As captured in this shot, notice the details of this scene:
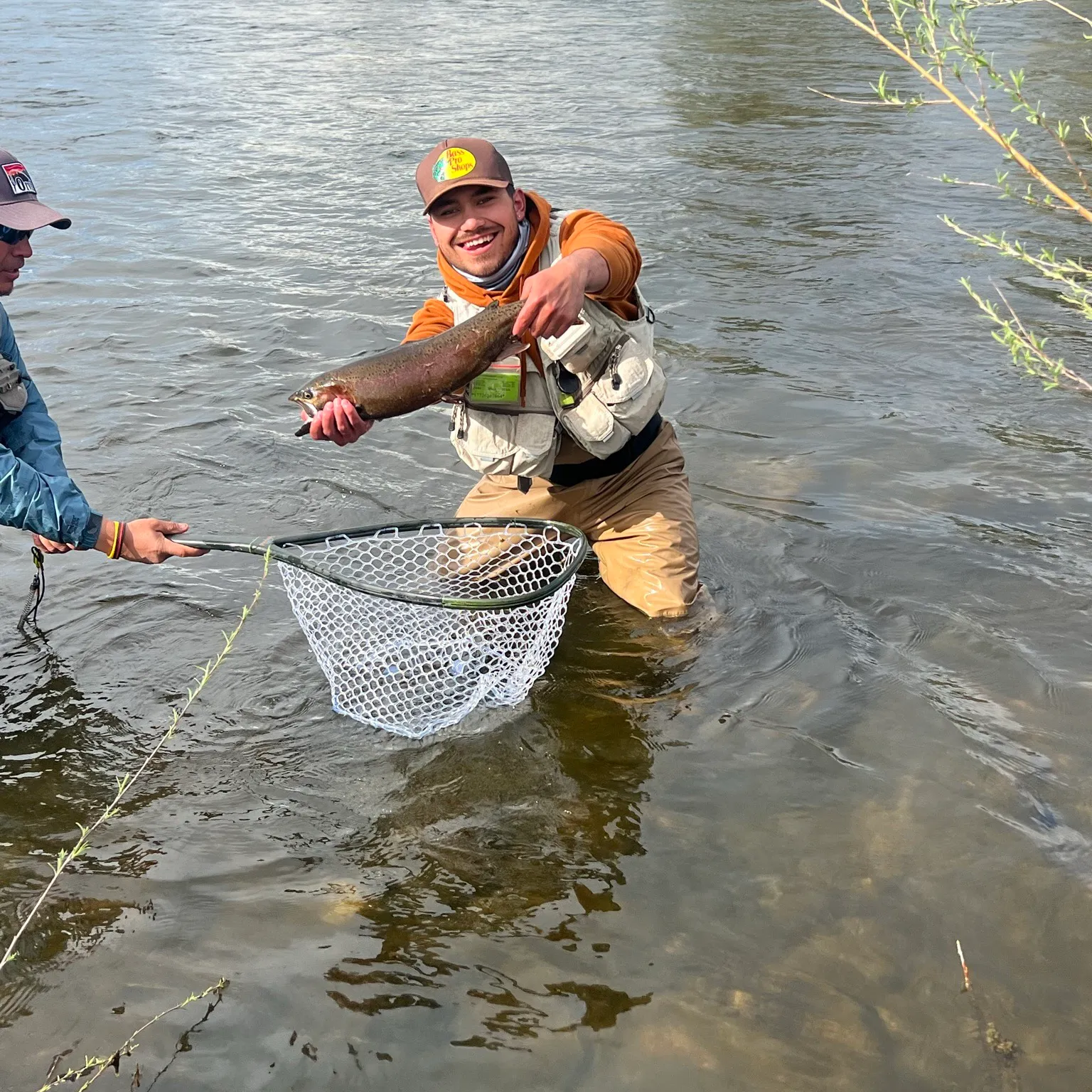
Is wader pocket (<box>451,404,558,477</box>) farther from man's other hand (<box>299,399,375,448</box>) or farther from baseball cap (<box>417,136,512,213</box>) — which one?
baseball cap (<box>417,136,512,213</box>)

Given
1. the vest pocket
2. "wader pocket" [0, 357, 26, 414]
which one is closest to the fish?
the vest pocket

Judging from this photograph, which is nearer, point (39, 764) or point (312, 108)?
point (39, 764)

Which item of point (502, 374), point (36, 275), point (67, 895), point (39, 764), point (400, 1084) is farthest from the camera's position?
point (36, 275)

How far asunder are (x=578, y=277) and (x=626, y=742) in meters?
1.77

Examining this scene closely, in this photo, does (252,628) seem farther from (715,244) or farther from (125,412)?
(715,244)

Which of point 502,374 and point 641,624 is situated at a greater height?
point 502,374

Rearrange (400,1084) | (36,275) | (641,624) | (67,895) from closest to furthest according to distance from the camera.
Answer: (400,1084) < (67,895) < (641,624) < (36,275)

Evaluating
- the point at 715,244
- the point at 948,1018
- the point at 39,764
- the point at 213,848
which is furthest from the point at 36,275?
the point at 948,1018

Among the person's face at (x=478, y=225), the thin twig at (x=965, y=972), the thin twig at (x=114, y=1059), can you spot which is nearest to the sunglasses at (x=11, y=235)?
the person's face at (x=478, y=225)

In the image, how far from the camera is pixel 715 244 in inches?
416

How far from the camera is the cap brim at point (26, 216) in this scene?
4574 millimetres

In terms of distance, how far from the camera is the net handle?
408cm

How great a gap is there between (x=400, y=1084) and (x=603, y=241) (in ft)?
9.93

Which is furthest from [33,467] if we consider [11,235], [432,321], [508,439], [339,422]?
[508,439]
